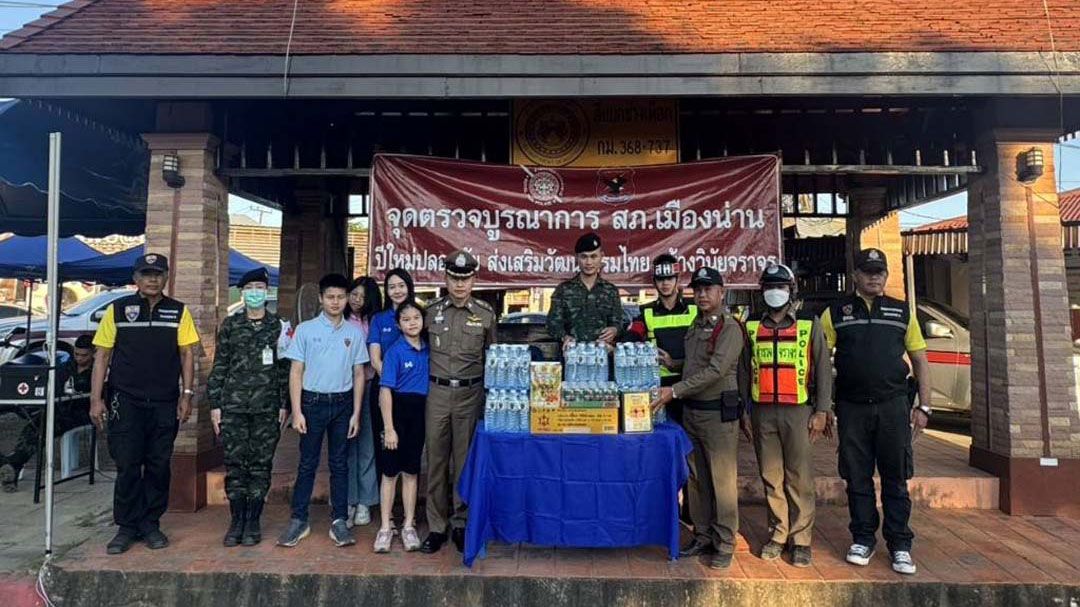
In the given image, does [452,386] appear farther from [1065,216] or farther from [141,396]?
[1065,216]

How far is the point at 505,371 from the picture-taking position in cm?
400

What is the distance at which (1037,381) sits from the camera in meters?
4.85

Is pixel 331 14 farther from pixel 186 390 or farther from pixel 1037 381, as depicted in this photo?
pixel 1037 381

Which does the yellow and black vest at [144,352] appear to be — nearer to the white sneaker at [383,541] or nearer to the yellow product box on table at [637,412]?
the white sneaker at [383,541]

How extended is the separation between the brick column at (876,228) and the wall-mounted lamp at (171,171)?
7.57 m

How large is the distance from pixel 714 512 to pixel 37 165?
278 inches

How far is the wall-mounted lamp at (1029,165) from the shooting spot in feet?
15.8

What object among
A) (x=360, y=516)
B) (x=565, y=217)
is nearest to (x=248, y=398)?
(x=360, y=516)

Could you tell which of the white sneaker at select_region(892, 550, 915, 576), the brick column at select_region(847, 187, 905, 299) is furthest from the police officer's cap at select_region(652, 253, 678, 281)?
the brick column at select_region(847, 187, 905, 299)

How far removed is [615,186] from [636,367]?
2.04 metres

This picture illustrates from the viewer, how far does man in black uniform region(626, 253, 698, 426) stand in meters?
4.25

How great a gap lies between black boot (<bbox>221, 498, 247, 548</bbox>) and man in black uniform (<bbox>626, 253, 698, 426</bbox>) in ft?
9.78

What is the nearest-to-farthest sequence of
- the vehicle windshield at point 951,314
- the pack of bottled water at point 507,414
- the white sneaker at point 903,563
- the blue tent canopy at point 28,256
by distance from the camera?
the white sneaker at point 903,563, the pack of bottled water at point 507,414, the vehicle windshield at point 951,314, the blue tent canopy at point 28,256

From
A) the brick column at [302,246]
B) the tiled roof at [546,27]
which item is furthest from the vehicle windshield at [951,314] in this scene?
the brick column at [302,246]
